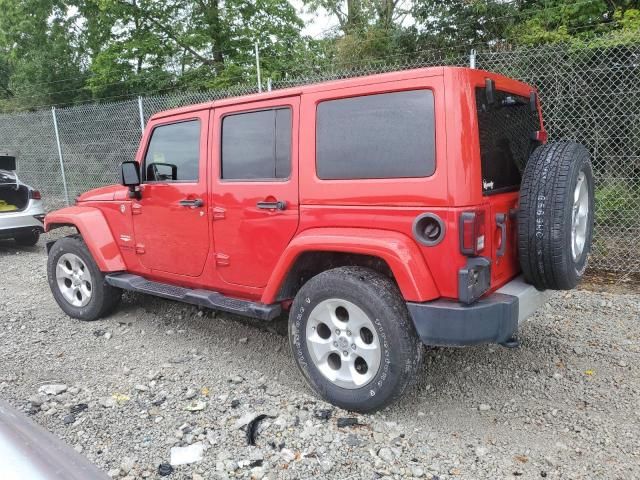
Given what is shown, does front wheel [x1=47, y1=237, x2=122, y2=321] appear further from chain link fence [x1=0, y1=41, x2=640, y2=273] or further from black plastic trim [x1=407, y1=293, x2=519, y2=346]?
chain link fence [x1=0, y1=41, x2=640, y2=273]

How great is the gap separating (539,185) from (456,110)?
68 centimetres

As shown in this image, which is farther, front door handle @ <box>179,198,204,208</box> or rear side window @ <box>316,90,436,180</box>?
front door handle @ <box>179,198,204,208</box>

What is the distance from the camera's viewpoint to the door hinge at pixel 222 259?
3529 mm

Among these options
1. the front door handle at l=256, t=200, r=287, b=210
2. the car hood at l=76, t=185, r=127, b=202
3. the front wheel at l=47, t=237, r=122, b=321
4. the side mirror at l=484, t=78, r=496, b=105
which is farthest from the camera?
the front wheel at l=47, t=237, r=122, b=321

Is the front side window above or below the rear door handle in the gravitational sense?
above

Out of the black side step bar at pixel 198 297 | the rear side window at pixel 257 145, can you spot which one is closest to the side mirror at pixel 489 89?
the rear side window at pixel 257 145

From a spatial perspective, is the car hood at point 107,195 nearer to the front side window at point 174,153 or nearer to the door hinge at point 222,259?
the front side window at point 174,153

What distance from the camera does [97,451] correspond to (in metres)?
2.68

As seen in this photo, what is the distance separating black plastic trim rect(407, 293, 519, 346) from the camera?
2.52m

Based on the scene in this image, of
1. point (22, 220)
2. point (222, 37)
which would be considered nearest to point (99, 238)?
point (22, 220)

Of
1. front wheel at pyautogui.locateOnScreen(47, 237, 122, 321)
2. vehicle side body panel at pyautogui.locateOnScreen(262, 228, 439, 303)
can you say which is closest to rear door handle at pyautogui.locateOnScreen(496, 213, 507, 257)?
vehicle side body panel at pyautogui.locateOnScreen(262, 228, 439, 303)

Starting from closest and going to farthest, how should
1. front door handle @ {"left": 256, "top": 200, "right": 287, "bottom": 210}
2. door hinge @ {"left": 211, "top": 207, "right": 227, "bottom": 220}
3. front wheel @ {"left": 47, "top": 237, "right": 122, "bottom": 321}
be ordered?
front door handle @ {"left": 256, "top": 200, "right": 287, "bottom": 210}
door hinge @ {"left": 211, "top": 207, "right": 227, "bottom": 220}
front wheel @ {"left": 47, "top": 237, "right": 122, "bottom": 321}

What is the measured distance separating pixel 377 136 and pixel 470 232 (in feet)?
2.46

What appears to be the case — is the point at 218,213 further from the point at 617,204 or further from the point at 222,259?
the point at 617,204
